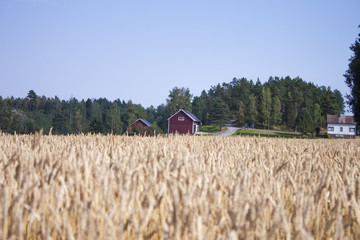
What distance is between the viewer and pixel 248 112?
8700 cm

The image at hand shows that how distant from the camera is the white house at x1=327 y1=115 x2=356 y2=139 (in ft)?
242

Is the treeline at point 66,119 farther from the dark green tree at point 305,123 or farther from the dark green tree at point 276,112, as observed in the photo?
the dark green tree at point 305,123

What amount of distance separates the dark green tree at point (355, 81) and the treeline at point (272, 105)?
44.2 m

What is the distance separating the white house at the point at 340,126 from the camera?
7375cm

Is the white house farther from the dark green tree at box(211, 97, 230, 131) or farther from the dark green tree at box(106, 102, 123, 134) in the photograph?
the dark green tree at box(106, 102, 123, 134)

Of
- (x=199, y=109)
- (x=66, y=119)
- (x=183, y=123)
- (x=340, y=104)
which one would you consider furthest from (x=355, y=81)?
(x=340, y=104)

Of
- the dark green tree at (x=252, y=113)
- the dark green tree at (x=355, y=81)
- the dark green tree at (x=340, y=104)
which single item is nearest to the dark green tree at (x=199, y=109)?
the dark green tree at (x=252, y=113)

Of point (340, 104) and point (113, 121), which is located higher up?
point (340, 104)

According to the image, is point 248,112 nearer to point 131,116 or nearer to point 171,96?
point 171,96

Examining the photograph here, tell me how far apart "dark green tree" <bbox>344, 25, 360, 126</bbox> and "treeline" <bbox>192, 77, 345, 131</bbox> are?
4418 centimetres

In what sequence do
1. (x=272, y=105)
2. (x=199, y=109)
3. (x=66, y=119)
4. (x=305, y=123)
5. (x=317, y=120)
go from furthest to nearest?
(x=199, y=109) → (x=66, y=119) → (x=272, y=105) → (x=317, y=120) → (x=305, y=123)

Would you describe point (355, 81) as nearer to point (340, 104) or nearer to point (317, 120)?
point (317, 120)

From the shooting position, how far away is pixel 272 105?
88.4 m

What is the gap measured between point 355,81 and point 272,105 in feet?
212
